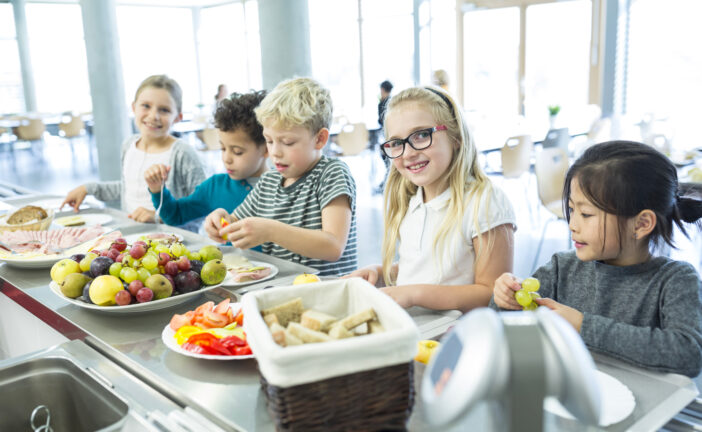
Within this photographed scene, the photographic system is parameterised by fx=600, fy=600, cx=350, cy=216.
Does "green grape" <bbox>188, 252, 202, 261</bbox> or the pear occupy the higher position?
"green grape" <bbox>188, 252, 202, 261</bbox>

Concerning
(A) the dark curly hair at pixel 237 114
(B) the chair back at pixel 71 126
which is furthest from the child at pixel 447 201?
(B) the chair back at pixel 71 126

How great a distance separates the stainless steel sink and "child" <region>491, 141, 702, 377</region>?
2.69 feet

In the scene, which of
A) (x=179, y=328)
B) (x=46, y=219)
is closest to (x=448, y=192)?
(x=179, y=328)

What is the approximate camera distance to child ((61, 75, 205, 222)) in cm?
267

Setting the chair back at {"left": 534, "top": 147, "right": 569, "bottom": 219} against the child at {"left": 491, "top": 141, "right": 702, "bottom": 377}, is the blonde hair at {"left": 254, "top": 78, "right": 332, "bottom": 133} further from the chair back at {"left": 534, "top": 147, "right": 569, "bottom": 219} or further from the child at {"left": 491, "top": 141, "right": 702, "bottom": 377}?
the chair back at {"left": 534, "top": 147, "right": 569, "bottom": 219}

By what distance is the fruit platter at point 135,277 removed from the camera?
4.10 ft

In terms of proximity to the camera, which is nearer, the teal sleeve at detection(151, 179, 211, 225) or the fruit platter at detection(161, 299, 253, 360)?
the fruit platter at detection(161, 299, 253, 360)

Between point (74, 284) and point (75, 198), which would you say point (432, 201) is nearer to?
point (74, 284)

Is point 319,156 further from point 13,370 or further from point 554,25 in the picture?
point 554,25

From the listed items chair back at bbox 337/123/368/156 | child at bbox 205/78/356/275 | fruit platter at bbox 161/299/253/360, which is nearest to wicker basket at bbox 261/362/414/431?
fruit platter at bbox 161/299/253/360

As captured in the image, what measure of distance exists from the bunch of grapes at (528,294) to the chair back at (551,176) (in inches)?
122

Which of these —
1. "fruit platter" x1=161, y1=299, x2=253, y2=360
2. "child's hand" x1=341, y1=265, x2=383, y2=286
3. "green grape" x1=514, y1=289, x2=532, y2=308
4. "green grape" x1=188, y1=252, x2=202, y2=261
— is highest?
"green grape" x1=188, y1=252, x2=202, y2=261

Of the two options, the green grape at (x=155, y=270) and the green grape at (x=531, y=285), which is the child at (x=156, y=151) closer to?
the green grape at (x=155, y=270)

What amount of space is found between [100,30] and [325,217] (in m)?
5.61
